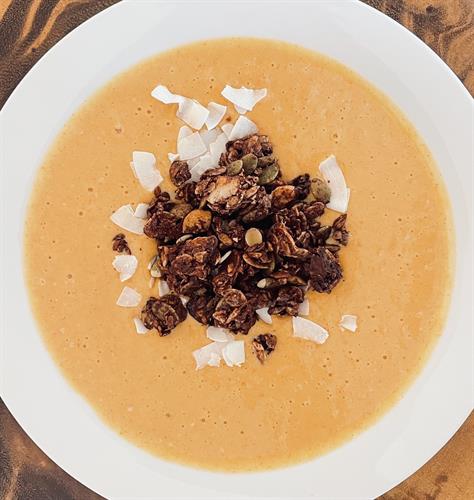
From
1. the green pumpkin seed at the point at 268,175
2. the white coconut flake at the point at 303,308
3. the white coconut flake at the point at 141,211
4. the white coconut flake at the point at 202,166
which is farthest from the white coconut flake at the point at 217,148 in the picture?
the white coconut flake at the point at 303,308

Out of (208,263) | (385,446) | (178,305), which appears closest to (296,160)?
(208,263)

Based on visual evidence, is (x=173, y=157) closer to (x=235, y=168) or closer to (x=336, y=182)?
(x=235, y=168)

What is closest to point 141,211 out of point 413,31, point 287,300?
point 287,300

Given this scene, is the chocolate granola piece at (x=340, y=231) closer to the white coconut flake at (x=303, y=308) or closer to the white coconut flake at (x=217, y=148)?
the white coconut flake at (x=303, y=308)

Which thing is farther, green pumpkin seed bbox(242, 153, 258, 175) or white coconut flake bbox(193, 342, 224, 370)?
white coconut flake bbox(193, 342, 224, 370)

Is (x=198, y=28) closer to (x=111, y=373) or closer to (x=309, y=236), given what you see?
(x=309, y=236)

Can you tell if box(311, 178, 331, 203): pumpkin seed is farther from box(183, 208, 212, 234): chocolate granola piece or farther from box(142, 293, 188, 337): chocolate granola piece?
box(142, 293, 188, 337): chocolate granola piece

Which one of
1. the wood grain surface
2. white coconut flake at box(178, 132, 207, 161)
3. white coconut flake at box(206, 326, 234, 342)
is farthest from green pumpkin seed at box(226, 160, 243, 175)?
the wood grain surface
